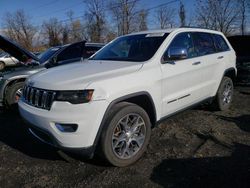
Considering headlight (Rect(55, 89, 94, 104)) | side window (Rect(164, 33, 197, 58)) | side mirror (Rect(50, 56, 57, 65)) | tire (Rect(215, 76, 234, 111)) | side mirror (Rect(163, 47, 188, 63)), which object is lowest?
tire (Rect(215, 76, 234, 111))

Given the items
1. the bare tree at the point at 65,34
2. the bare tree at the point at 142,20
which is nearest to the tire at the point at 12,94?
the bare tree at the point at 142,20

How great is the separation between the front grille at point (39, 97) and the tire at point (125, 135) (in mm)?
731

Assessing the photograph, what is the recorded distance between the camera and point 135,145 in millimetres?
3857

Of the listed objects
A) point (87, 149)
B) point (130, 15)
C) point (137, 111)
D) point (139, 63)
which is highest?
point (130, 15)

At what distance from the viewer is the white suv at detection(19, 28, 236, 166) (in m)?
3.23

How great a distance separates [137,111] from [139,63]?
713 mm

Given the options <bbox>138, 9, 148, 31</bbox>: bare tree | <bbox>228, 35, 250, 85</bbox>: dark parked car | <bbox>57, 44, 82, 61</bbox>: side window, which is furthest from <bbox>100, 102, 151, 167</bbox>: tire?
<bbox>138, 9, 148, 31</bbox>: bare tree

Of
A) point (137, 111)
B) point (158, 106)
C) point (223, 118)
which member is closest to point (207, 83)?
point (223, 118)

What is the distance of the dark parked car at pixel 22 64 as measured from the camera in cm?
648

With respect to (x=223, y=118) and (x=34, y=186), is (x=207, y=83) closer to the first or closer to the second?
(x=223, y=118)

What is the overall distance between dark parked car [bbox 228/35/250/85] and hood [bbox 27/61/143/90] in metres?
5.49

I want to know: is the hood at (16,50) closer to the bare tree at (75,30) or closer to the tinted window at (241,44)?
the tinted window at (241,44)

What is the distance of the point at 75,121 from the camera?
10.4ft

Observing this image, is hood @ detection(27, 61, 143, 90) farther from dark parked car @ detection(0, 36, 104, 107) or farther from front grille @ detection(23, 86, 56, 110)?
dark parked car @ detection(0, 36, 104, 107)
